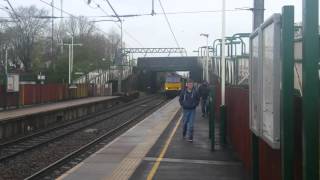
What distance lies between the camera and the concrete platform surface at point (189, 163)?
36.3ft

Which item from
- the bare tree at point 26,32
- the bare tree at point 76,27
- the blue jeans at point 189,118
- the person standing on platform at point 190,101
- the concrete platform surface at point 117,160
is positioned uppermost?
the bare tree at point 76,27

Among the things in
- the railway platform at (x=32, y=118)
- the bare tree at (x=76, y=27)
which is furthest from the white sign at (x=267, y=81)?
the bare tree at (x=76, y=27)

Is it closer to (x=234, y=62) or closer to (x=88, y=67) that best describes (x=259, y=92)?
(x=234, y=62)

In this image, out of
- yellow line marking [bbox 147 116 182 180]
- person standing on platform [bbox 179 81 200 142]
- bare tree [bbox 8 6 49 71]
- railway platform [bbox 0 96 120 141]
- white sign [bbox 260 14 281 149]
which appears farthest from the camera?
bare tree [bbox 8 6 49 71]

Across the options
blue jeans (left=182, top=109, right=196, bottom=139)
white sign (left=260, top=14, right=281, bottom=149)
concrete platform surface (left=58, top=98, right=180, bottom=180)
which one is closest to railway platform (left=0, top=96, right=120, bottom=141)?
concrete platform surface (left=58, top=98, right=180, bottom=180)

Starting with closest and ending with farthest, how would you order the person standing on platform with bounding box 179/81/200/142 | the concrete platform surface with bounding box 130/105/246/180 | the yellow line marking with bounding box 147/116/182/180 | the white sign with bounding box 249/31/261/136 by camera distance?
the white sign with bounding box 249/31/261/136 → the concrete platform surface with bounding box 130/105/246/180 → the yellow line marking with bounding box 147/116/182/180 → the person standing on platform with bounding box 179/81/200/142

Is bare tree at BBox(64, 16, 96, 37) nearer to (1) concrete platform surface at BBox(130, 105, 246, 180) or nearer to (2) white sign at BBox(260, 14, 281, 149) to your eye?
(1) concrete platform surface at BBox(130, 105, 246, 180)

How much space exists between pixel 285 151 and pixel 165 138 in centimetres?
1350

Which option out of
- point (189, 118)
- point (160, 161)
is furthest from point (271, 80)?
point (189, 118)

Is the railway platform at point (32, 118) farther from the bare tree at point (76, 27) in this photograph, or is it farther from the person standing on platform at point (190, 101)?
the bare tree at point (76, 27)

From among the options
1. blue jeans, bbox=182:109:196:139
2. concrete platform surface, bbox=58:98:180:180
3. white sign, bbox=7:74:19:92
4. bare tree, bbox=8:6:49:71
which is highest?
bare tree, bbox=8:6:49:71

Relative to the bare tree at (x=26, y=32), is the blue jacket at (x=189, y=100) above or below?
below

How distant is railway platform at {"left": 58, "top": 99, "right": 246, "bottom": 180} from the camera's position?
440 inches

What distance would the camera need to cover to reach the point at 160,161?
13.0 m
